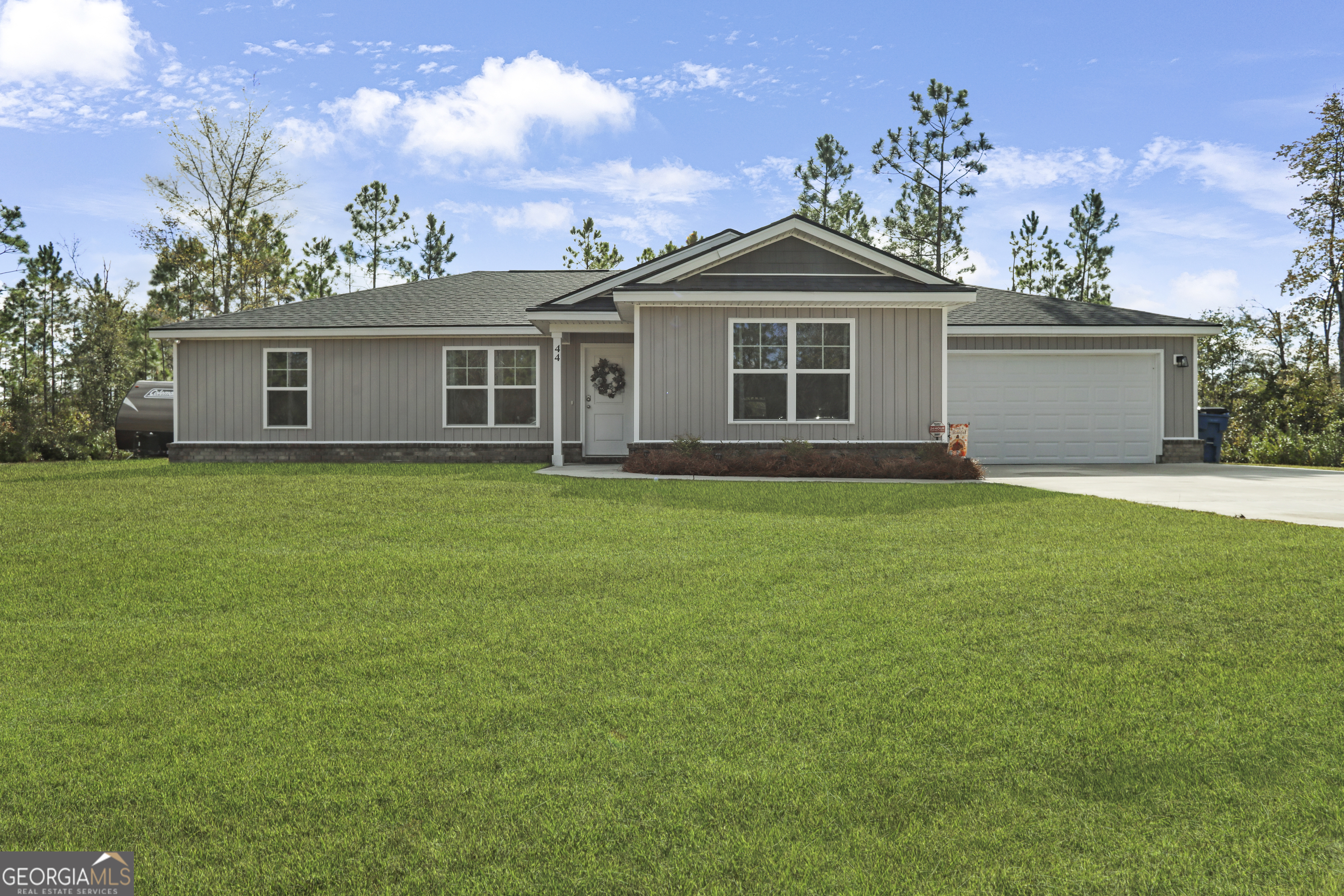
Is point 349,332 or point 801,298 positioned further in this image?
point 349,332

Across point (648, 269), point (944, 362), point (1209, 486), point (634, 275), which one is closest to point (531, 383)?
point (634, 275)

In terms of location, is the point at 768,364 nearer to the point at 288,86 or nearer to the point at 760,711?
the point at 760,711

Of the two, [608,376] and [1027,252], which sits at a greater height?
[1027,252]

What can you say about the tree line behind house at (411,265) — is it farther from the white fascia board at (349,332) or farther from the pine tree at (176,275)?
the white fascia board at (349,332)

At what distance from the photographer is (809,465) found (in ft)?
39.3

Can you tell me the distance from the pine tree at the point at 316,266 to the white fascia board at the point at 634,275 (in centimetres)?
2592

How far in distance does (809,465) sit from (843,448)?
1291 millimetres

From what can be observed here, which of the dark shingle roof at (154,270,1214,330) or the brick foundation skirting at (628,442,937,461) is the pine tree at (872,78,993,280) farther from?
the brick foundation skirting at (628,442,937,461)

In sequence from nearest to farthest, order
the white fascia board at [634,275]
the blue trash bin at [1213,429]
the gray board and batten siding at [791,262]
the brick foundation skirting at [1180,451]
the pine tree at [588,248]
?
the gray board and batten siding at [791,262], the white fascia board at [634,275], the brick foundation skirting at [1180,451], the blue trash bin at [1213,429], the pine tree at [588,248]

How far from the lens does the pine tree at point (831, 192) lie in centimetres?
2997

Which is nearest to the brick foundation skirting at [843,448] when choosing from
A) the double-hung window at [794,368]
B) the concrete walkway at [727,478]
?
the double-hung window at [794,368]

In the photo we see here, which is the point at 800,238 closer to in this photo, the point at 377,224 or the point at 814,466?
the point at 814,466

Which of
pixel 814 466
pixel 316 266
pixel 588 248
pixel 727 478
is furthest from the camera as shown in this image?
pixel 316 266

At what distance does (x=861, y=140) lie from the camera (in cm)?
2777
